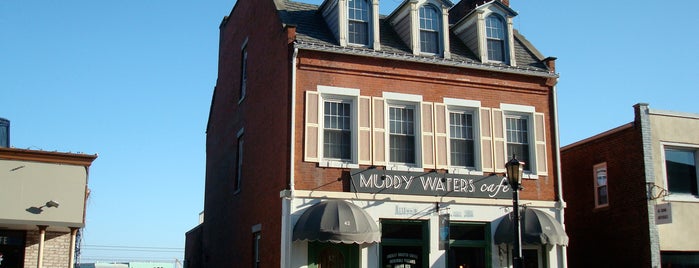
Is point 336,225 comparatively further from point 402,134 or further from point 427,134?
point 427,134

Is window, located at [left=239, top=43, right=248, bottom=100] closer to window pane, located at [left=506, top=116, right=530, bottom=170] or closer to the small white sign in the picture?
window pane, located at [left=506, top=116, right=530, bottom=170]

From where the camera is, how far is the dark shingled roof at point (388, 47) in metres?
19.8

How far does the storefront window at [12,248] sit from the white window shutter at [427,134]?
10.1 m

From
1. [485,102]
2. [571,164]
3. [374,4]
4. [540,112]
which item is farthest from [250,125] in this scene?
[571,164]

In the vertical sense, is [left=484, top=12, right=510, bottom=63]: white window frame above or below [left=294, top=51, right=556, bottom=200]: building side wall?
above

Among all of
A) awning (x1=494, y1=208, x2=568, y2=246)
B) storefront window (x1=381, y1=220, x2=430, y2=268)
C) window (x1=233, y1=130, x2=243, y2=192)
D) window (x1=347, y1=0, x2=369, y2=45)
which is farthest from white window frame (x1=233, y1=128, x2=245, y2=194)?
awning (x1=494, y1=208, x2=568, y2=246)

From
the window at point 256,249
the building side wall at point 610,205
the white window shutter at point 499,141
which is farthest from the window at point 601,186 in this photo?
the window at point 256,249

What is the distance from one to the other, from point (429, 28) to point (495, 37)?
2167mm

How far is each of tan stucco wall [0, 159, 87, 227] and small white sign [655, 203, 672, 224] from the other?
1541 centimetres

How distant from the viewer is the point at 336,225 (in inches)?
699

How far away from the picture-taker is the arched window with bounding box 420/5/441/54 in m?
21.2

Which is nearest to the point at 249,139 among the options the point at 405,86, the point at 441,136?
the point at 405,86

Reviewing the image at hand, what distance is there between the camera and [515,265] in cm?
1455

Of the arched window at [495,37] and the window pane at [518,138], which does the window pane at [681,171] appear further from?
the arched window at [495,37]
